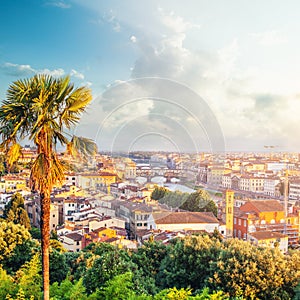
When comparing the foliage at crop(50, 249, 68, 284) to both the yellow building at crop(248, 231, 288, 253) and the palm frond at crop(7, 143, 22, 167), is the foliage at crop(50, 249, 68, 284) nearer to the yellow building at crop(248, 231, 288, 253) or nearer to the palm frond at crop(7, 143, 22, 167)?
the palm frond at crop(7, 143, 22, 167)

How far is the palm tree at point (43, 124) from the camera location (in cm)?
318

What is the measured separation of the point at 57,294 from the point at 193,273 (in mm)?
3826

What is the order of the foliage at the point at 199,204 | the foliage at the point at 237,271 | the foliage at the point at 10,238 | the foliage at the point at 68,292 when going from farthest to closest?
the foliage at the point at 199,204 → the foliage at the point at 10,238 → the foliage at the point at 237,271 → the foliage at the point at 68,292

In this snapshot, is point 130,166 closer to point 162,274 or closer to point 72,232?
point 72,232

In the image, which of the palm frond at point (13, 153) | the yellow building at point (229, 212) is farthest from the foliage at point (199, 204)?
the palm frond at point (13, 153)

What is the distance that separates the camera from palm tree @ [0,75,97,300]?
318 cm

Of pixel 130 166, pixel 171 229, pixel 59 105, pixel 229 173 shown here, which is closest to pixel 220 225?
pixel 171 229

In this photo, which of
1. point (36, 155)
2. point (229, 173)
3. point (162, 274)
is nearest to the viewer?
point (36, 155)

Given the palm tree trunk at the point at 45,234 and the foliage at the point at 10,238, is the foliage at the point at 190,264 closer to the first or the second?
the foliage at the point at 10,238

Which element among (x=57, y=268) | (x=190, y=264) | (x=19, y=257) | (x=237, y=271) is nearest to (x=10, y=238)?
(x=19, y=257)

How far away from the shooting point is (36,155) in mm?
3270

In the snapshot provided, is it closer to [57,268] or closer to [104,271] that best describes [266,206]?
[57,268]

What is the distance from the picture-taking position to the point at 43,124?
3174 mm

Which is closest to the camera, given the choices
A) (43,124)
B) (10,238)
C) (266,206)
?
(43,124)
